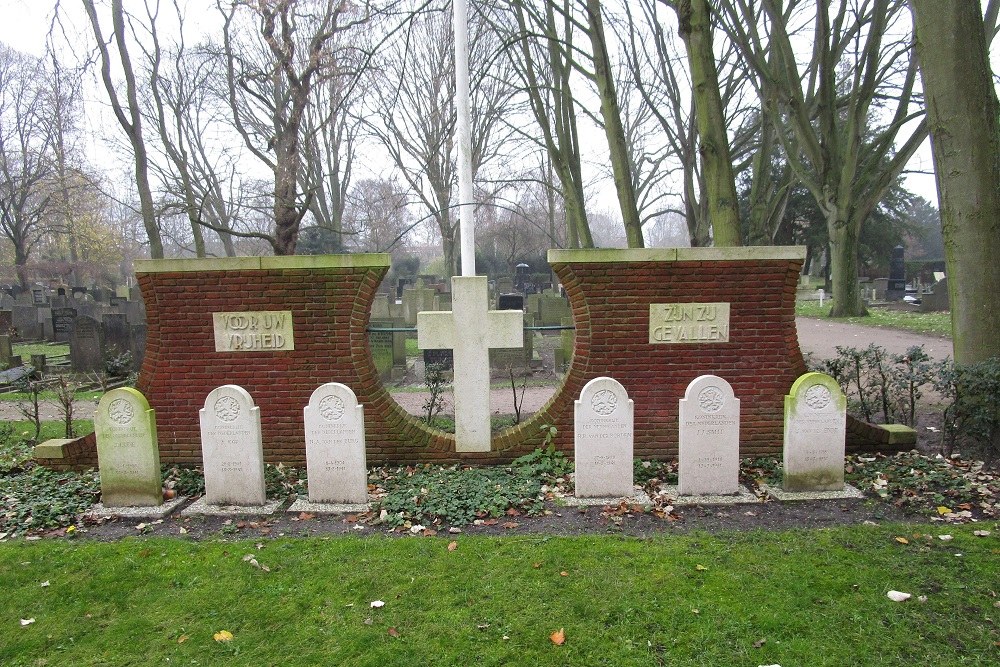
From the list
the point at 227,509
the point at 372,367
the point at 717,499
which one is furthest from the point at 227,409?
the point at 717,499

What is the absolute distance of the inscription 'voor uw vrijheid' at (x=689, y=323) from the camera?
227 inches

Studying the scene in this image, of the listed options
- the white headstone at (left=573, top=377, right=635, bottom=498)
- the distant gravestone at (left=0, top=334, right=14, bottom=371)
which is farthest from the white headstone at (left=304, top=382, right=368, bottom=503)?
the distant gravestone at (left=0, top=334, right=14, bottom=371)

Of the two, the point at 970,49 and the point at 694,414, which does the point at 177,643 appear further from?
the point at 970,49

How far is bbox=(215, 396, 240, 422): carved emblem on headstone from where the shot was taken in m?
A: 4.91

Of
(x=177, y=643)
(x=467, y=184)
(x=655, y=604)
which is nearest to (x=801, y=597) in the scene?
(x=655, y=604)

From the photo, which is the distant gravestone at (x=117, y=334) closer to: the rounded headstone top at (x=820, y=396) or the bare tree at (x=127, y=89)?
the bare tree at (x=127, y=89)

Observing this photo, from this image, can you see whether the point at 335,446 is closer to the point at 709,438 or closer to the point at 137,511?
the point at 137,511

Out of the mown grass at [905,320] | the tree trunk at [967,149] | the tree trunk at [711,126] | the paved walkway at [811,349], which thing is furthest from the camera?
the mown grass at [905,320]

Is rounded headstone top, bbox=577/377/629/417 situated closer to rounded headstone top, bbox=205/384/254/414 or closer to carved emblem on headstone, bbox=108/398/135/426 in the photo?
rounded headstone top, bbox=205/384/254/414

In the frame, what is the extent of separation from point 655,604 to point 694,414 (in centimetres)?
197

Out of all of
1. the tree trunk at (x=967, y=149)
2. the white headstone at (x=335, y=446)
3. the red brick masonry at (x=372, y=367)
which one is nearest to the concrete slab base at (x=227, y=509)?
the white headstone at (x=335, y=446)

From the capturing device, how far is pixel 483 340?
5785mm

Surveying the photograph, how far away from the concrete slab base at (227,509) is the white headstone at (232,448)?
4 centimetres

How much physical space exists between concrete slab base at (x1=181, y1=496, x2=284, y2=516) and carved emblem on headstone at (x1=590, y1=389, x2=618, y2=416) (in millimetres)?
2829
